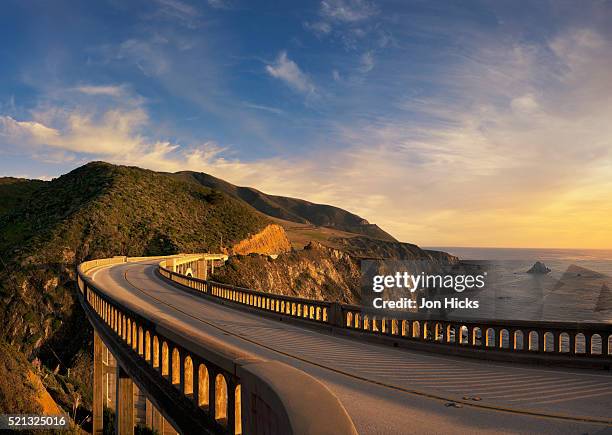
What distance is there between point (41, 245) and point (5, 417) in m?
54.7

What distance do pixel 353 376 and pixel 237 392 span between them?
Answer: 4216mm

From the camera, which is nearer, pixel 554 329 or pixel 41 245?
pixel 554 329

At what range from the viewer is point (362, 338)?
11461mm

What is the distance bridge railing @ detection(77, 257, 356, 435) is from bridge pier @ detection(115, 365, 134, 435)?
6.00 m

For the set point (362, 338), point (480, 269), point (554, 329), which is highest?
point (554, 329)

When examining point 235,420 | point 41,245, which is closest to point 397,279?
point 41,245

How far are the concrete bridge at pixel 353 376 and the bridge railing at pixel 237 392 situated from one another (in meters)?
0.01

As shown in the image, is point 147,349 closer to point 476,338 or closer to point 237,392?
point 237,392

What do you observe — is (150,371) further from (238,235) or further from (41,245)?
(238,235)

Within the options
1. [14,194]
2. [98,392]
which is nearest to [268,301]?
[98,392]

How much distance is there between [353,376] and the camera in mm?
7746

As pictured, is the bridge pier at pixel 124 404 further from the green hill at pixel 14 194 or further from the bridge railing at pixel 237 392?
the green hill at pixel 14 194

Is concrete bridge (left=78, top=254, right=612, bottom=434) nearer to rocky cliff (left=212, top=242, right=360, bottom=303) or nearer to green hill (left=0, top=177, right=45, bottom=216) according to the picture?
rocky cliff (left=212, top=242, right=360, bottom=303)

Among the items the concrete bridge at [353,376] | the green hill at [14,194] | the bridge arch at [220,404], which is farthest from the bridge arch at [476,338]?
the green hill at [14,194]
